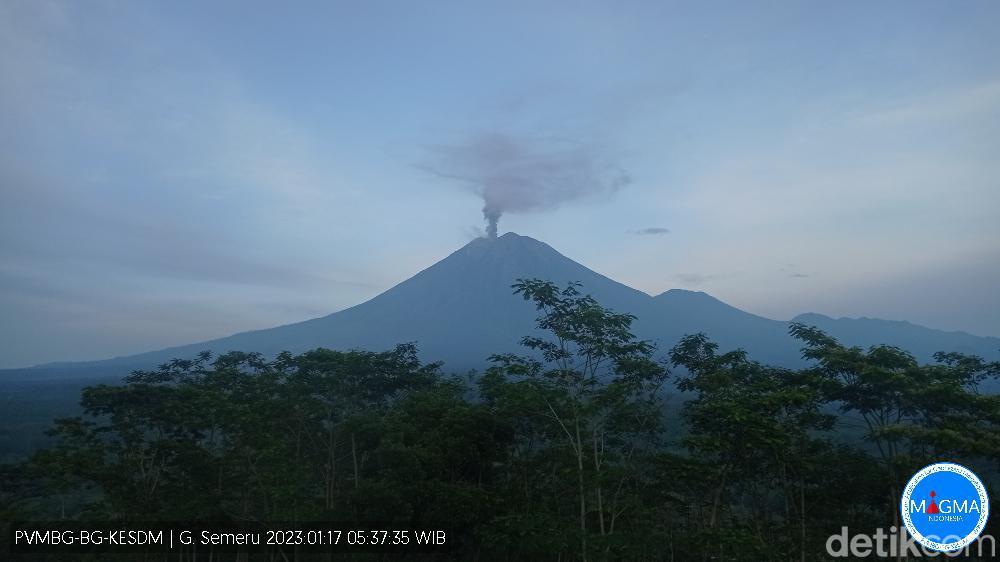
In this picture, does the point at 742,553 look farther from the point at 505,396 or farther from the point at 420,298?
the point at 420,298

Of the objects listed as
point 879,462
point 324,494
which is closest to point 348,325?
point 324,494

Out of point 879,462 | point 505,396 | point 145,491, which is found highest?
point 505,396

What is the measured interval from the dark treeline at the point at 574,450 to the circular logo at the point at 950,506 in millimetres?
306

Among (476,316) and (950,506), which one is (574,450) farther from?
(476,316)

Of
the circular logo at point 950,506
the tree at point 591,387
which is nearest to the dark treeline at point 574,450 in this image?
the tree at point 591,387

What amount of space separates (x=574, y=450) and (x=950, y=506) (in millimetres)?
6809

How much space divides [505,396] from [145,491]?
9744 millimetres

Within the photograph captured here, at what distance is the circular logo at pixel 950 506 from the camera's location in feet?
30.5

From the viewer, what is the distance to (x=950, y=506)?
9.36 metres

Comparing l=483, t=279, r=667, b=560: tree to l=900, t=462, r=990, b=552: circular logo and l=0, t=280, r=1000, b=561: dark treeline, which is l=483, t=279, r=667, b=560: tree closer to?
l=0, t=280, r=1000, b=561: dark treeline

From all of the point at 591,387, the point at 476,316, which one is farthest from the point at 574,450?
the point at 476,316

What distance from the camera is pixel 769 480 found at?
12.3m

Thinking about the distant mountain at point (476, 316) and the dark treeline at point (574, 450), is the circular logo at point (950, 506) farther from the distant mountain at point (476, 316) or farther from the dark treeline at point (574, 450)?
the distant mountain at point (476, 316)

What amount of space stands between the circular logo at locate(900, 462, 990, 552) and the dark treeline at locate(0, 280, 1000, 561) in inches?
12.0
